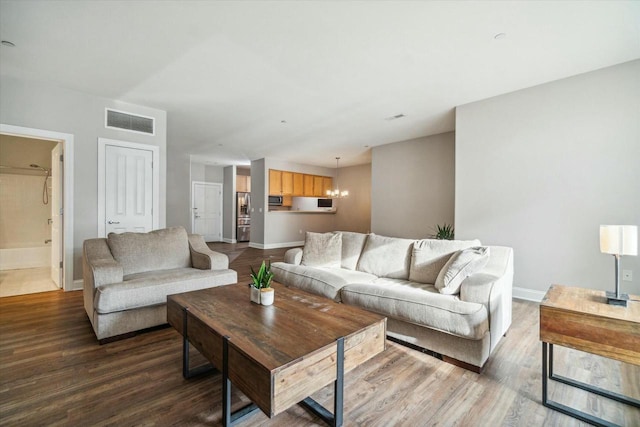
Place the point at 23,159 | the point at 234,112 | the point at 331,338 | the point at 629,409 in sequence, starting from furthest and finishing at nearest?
the point at 23,159
the point at 234,112
the point at 629,409
the point at 331,338

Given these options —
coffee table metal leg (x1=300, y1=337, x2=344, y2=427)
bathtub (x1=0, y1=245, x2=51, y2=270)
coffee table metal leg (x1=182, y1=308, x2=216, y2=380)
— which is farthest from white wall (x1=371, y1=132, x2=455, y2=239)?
bathtub (x1=0, y1=245, x2=51, y2=270)

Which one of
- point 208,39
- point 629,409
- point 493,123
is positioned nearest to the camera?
point 629,409

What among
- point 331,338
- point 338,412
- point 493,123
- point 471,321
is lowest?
point 338,412

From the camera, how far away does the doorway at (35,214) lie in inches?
152

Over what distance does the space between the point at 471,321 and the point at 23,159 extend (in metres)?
7.29

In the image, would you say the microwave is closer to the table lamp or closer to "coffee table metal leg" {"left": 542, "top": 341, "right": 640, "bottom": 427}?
"coffee table metal leg" {"left": 542, "top": 341, "right": 640, "bottom": 427}

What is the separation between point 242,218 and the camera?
963cm

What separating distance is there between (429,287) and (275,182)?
639 cm

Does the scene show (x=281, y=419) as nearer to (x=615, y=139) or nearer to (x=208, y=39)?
(x=208, y=39)

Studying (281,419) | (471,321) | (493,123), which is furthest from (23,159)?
(493,123)

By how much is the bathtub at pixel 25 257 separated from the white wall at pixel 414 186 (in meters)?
6.69

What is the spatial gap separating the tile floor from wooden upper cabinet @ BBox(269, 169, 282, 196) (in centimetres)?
500

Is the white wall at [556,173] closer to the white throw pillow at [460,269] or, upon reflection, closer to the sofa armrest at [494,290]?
the sofa armrest at [494,290]

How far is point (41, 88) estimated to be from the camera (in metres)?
3.66
